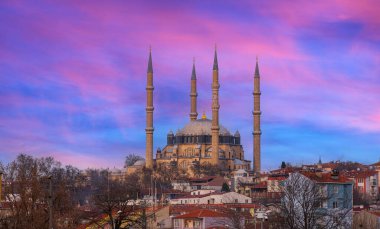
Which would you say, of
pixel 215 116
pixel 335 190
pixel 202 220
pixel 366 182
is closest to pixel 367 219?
pixel 335 190

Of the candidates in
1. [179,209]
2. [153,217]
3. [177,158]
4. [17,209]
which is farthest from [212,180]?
[17,209]

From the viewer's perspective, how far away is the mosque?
130750 millimetres

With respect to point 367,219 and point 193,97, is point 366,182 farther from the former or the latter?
point 367,219

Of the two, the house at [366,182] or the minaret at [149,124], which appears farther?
the minaret at [149,124]

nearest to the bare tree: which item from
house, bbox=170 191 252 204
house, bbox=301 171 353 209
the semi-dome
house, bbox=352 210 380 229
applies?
house, bbox=301 171 353 209

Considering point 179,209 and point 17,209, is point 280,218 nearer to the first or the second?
point 17,209

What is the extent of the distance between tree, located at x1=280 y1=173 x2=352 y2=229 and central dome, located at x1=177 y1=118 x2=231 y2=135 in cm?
8600

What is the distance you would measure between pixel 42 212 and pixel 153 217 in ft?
63.8

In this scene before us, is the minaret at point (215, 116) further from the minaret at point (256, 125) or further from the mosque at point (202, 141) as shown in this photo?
the minaret at point (256, 125)

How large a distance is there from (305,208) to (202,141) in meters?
96.6

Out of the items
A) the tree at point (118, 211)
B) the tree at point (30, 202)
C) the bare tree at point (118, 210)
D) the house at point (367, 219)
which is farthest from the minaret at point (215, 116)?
the tree at point (30, 202)

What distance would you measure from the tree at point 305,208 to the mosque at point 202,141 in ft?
263

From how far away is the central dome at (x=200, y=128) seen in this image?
449 feet

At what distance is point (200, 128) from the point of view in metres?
138
